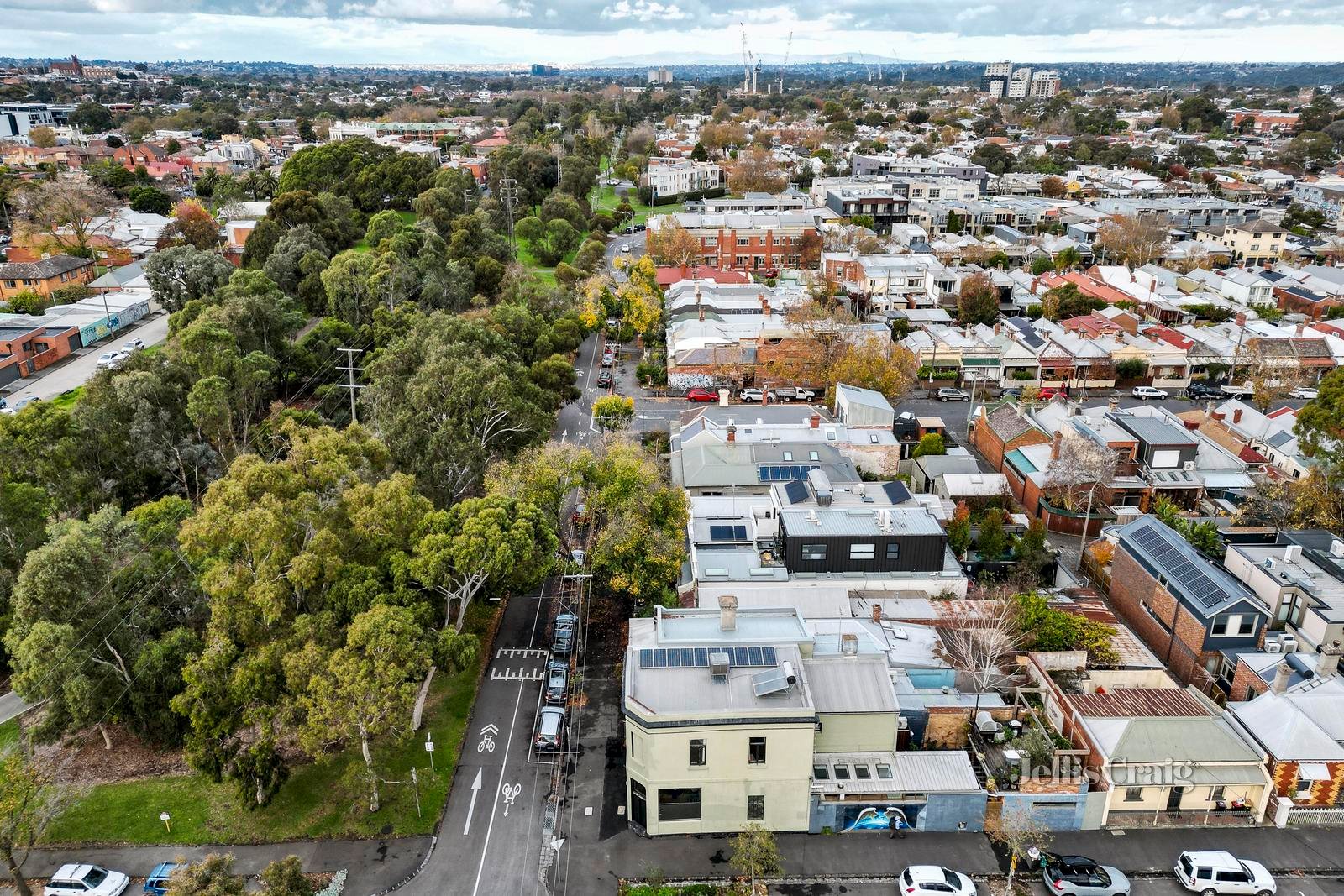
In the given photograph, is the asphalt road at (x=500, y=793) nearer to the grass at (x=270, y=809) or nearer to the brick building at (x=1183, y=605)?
the grass at (x=270, y=809)

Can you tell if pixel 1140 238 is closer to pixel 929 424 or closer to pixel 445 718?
pixel 929 424

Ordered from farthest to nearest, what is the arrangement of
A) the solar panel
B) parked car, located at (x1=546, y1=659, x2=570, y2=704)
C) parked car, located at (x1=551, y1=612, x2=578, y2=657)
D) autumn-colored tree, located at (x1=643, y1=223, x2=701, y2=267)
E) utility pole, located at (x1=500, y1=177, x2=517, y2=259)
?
utility pole, located at (x1=500, y1=177, x2=517, y2=259) < autumn-colored tree, located at (x1=643, y1=223, x2=701, y2=267) < parked car, located at (x1=551, y1=612, x2=578, y2=657) < parked car, located at (x1=546, y1=659, x2=570, y2=704) < the solar panel

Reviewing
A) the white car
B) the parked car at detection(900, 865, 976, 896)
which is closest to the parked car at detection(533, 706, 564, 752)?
the parked car at detection(900, 865, 976, 896)

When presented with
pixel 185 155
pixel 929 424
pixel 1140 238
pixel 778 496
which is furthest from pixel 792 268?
pixel 185 155

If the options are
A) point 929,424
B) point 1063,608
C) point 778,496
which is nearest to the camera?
point 1063,608

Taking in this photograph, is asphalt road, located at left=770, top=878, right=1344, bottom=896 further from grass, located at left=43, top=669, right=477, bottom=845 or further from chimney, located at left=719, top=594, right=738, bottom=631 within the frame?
grass, located at left=43, top=669, right=477, bottom=845

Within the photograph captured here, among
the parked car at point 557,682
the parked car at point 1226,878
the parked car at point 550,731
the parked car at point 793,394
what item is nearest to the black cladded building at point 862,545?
the parked car at point 557,682

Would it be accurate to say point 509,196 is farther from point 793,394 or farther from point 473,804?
point 473,804
